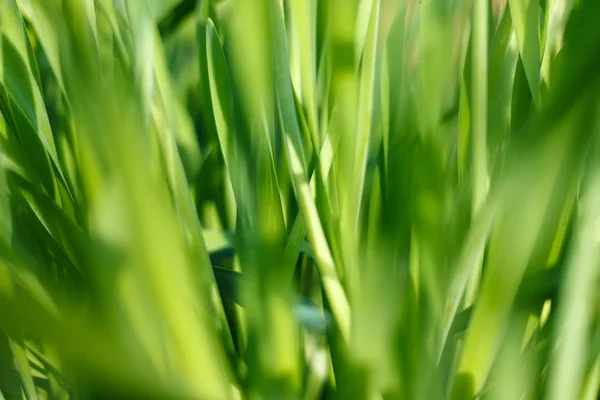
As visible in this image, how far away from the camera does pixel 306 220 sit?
7.2 inches

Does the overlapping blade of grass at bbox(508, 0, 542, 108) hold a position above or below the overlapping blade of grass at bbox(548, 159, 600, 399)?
above

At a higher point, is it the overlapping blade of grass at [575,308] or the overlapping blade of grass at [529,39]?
the overlapping blade of grass at [529,39]

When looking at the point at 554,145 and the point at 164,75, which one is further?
the point at 164,75

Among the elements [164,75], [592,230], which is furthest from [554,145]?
[164,75]

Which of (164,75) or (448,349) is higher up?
(164,75)

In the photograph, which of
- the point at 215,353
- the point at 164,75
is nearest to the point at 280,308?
the point at 215,353

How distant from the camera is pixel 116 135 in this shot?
0.12 meters

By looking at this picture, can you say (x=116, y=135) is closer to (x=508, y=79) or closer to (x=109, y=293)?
(x=109, y=293)

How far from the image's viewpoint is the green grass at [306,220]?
14cm

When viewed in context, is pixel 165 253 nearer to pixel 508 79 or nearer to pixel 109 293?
pixel 109 293

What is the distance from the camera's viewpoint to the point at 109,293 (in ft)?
0.46

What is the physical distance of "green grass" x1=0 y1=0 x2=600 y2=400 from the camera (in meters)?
0.14

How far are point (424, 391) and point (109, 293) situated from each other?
0.08m

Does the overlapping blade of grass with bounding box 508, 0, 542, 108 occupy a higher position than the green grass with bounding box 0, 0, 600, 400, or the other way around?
the overlapping blade of grass with bounding box 508, 0, 542, 108
